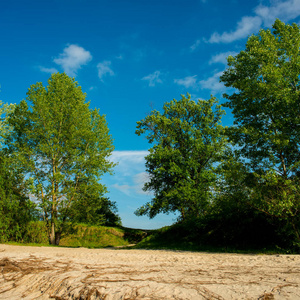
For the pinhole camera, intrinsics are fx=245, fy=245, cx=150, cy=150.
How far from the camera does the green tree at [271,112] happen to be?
11312 millimetres

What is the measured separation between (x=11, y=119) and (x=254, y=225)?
745 inches

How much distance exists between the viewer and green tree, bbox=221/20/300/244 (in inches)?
445

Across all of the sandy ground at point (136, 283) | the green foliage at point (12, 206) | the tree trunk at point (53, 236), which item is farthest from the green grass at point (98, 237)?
the sandy ground at point (136, 283)

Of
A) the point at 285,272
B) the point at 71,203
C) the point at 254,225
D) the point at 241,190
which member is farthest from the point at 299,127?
the point at 71,203

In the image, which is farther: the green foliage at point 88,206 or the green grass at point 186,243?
the green foliage at point 88,206

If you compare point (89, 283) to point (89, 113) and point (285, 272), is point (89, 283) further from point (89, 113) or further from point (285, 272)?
point (89, 113)

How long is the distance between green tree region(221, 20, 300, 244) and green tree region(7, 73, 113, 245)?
11.4 m

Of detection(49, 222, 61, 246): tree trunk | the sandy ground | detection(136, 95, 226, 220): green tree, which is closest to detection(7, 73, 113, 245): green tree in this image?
detection(49, 222, 61, 246): tree trunk

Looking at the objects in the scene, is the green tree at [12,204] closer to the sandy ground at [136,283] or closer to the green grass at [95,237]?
the green grass at [95,237]

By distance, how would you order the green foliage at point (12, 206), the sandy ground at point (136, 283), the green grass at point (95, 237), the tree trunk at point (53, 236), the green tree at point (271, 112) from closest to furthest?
the sandy ground at point (136, 283) → the green tree at point (271, 112) → the green foliage at point (12, 206) → the tree trunk at point (53, 236) → the green grass at point (95, 237)

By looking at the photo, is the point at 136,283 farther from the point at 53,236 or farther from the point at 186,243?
the point at 53,236

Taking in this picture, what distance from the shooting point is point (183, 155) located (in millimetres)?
21406

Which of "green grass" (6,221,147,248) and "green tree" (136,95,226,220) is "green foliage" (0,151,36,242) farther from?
"green tree" (136,95,226,220)

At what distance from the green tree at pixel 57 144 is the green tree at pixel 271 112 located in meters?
11.4
